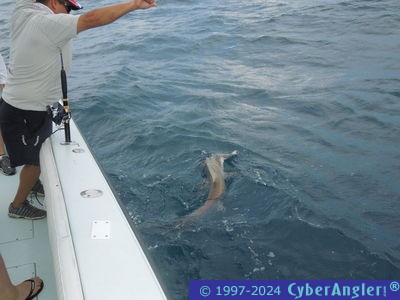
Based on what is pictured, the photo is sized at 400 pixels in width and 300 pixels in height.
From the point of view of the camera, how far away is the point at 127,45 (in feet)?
42.6

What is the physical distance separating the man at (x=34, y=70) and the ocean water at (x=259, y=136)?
4.84ft

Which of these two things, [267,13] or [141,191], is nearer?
[141,191]

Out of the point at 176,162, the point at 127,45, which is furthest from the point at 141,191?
the point at 127,45

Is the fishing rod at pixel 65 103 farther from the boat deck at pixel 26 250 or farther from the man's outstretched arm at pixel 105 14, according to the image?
the boat deck at pixel 26 250

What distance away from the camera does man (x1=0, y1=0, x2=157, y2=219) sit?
10.3ft

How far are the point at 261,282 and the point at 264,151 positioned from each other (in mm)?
2889

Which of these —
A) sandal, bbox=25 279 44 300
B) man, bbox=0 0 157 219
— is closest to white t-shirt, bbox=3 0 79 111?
man, bbox=0 0 157 219

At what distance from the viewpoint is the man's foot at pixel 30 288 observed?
314 centimetres

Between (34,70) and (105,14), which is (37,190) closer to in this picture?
(34,70)

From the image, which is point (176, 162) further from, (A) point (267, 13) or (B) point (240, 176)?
(A) point (267, 13)

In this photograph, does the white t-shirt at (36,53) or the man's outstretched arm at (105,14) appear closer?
the man's outstretched arm at (105,14)

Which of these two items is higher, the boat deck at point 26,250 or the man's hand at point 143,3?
the man's hand at point 143,3

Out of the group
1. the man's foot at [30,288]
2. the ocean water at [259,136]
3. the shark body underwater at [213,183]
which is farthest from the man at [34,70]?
the shark body underwater at [213,183]

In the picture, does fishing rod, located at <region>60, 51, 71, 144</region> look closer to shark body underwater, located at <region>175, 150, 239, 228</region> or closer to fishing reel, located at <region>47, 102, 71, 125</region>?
fishing reel, located at <region>47, 102, 71, 125</region>
